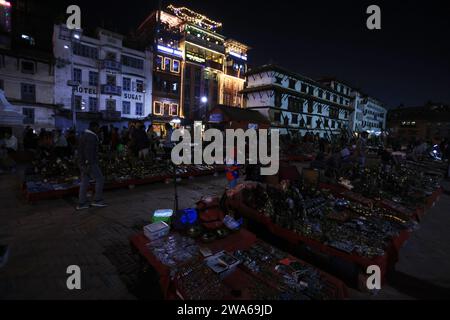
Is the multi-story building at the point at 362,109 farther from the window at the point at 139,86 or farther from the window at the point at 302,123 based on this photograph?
the window at the point at 139,86

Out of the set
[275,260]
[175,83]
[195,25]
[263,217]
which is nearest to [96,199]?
[263,217]

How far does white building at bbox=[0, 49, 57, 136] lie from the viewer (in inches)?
837

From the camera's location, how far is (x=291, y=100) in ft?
109

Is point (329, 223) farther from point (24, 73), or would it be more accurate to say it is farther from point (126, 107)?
point (24, 73)

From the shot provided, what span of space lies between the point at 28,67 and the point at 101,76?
6.67 metres

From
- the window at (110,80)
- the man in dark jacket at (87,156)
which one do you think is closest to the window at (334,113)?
the window at (110,80)

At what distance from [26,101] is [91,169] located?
23708mm

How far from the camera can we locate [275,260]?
3.48 m

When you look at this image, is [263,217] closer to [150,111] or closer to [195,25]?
[150,111]

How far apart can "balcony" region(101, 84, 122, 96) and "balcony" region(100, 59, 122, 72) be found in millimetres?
2223

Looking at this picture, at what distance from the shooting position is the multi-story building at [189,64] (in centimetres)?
3262

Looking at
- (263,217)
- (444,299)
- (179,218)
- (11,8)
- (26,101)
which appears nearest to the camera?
(444,299)

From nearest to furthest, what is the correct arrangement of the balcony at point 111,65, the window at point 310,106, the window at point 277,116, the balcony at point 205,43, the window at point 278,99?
the balcony at point 111,65
the window at point 278,99
the window at point 277,116
the balcony at point 205,43
the window at point 310,106

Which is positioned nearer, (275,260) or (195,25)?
(275,260)
